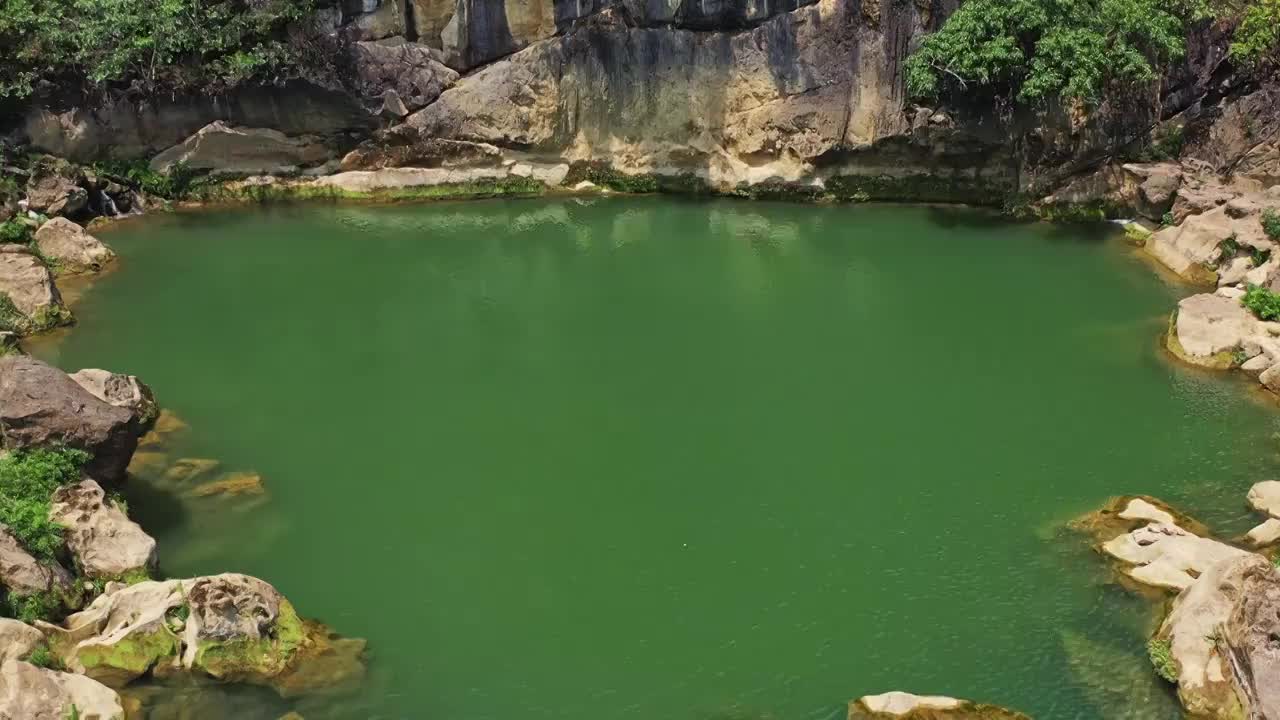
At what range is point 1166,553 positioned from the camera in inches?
492

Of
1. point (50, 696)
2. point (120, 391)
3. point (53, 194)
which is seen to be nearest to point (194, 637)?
point (50, 696)

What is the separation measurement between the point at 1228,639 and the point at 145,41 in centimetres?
2546

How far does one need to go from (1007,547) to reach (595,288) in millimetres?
11227

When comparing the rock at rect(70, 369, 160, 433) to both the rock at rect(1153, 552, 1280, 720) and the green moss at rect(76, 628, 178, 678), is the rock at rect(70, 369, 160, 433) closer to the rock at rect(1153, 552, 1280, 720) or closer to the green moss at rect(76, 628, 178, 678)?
the green moss at rect(76, 628, 178, 678)

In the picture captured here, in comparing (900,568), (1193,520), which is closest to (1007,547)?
(900,568)

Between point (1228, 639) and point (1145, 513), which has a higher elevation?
point (1228, 639)

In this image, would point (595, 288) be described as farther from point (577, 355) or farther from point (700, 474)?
point (700, 474)

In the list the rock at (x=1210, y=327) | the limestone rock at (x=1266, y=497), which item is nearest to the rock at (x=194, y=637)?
the limestone rock at (x=1266, y=497)

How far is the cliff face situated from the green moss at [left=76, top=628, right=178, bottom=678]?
19164 mm

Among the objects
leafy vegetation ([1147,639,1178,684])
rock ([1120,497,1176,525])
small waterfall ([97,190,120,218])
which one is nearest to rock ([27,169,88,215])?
small waterfall ([97,190,120,218])

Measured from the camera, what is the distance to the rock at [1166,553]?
12.1 metres

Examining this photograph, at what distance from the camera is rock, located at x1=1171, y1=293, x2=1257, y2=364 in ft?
57.8

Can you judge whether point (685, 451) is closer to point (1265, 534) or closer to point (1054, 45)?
point (1265, 534)

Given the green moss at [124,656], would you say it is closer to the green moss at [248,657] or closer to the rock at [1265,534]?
the green moss at [248,657]
